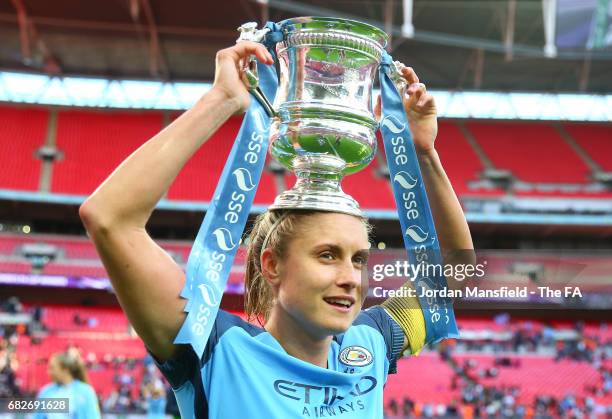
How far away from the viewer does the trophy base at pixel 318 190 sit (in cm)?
162

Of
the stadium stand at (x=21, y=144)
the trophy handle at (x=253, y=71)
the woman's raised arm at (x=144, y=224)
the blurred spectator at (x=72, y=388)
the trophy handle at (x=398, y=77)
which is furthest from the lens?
the stadium stand at (x=21, y=144)

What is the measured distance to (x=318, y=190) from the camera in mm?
1675

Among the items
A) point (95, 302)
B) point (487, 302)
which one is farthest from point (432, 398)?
point (487, 302)

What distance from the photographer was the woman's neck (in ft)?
5.29

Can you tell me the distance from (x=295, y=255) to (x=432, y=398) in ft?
46.6

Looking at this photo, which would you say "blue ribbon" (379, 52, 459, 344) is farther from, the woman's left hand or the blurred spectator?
the blurred spectator

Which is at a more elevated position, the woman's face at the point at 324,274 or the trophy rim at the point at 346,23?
the trophy rim at the point at 346,23

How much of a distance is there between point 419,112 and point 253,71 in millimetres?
498

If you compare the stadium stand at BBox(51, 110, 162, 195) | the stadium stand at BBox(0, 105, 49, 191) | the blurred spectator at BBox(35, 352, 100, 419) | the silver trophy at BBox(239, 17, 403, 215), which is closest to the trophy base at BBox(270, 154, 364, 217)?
the silver trophy at BBox(239, 17, 403, 215)

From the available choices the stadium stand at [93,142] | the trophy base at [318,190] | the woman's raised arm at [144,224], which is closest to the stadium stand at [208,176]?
the stadium stand at [93,142]

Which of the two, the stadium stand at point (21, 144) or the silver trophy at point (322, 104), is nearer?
the silver trophy at point (322, 104)

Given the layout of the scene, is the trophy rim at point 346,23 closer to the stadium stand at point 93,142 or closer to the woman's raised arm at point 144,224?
the woman's raised arm at point 144,224

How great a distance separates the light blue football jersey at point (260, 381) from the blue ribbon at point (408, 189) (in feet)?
0.91

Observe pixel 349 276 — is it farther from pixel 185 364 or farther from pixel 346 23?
pixel 346 23
